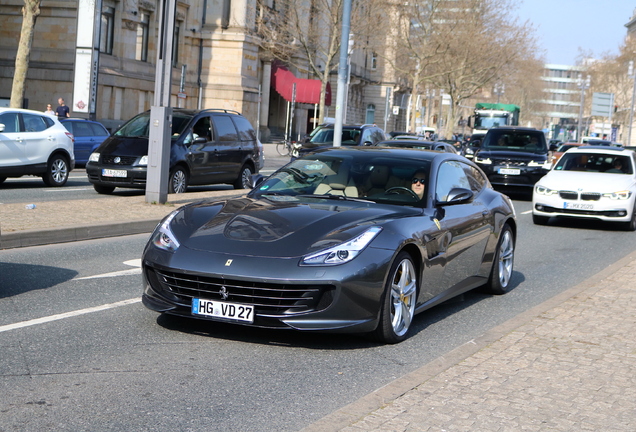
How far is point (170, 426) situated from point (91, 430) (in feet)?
1.23

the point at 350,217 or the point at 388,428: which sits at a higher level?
the point at 350,217

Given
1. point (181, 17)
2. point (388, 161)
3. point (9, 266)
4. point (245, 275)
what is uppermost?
point (181, 17)

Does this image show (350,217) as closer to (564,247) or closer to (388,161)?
(388,161)

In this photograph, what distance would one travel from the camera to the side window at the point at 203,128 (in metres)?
19.5

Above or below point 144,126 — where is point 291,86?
above

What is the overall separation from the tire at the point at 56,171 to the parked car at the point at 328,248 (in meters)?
13.2

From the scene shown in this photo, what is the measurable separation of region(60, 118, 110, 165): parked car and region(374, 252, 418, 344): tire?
20165mm

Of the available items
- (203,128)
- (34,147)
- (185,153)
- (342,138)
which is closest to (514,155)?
(342,138)

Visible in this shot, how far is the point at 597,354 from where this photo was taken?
21.0ft

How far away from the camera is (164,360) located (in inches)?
226

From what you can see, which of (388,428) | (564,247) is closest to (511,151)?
(564,247)

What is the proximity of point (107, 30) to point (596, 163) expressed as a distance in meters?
27.6

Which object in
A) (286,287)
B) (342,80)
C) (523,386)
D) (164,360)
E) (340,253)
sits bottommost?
(164,360)

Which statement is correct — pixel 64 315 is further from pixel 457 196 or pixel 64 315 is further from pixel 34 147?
pixel 34 147
